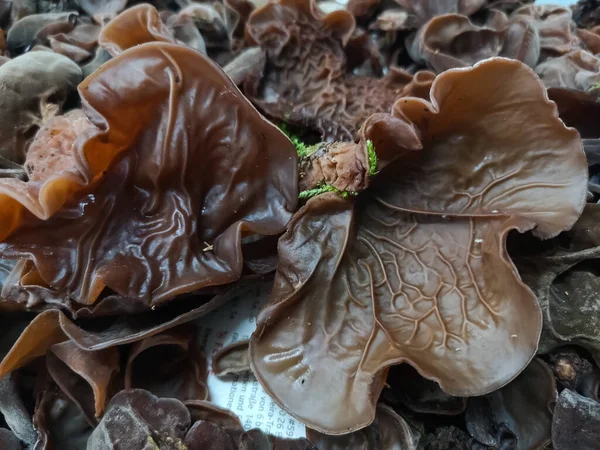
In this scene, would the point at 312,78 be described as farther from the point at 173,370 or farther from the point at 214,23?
the point at 173,370

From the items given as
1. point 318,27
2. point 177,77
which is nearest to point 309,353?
point 177,77

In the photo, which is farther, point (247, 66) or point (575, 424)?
point (247, 66)

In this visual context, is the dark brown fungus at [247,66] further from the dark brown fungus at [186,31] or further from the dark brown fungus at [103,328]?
the dark brown fungus at [103,328]

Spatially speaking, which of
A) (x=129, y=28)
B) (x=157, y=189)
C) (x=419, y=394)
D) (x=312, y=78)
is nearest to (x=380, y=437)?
(x=419, y=394)

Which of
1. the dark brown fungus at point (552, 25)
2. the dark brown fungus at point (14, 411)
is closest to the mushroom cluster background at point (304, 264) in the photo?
the dark brown fungus at point (14, 411)

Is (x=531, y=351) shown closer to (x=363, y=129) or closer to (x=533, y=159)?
(x=533, y=159)
